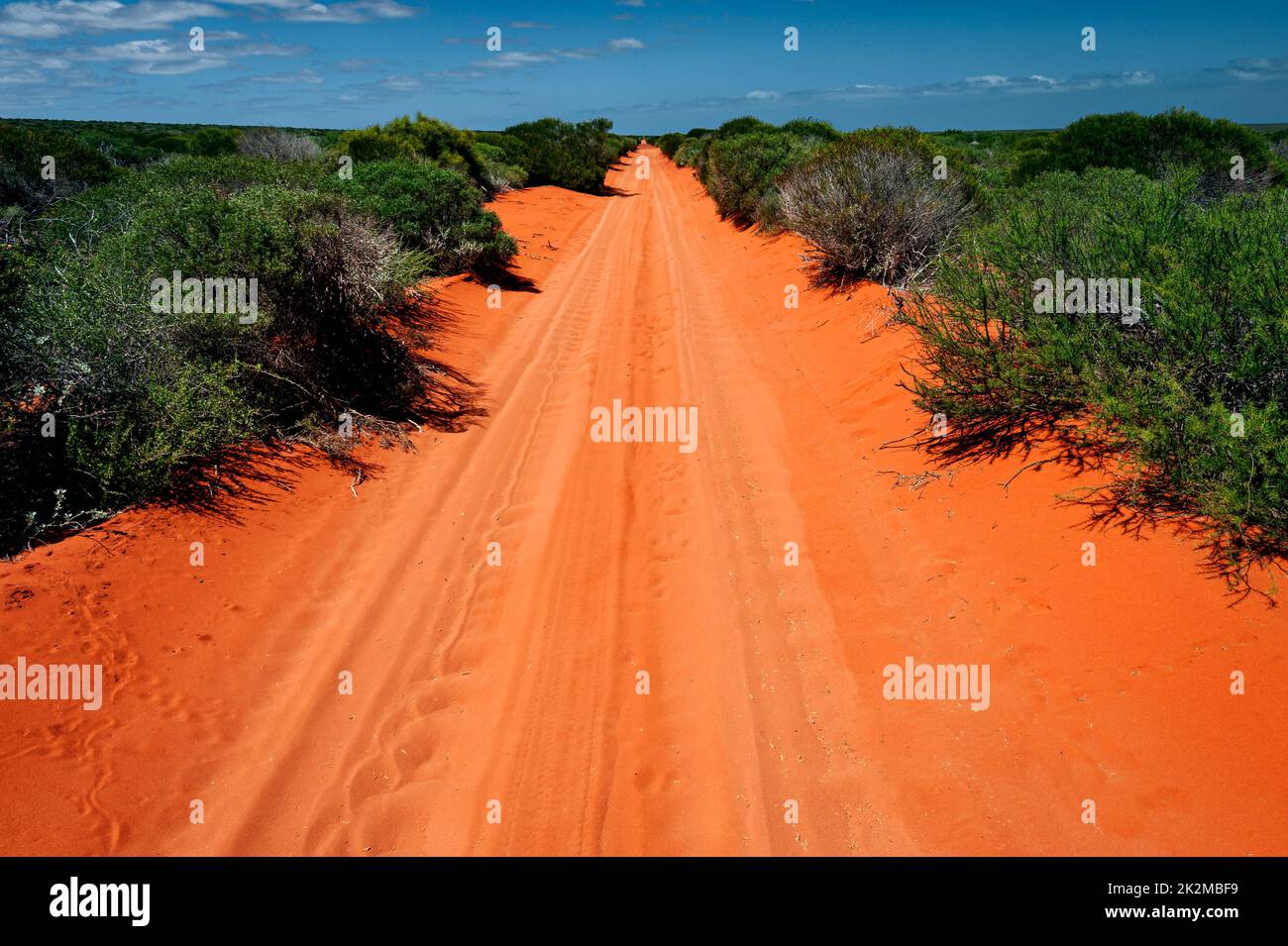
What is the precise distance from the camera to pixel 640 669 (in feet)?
15.7

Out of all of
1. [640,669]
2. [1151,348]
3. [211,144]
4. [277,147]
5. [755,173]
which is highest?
[211,144]

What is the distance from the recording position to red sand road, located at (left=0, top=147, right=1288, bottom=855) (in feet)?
12.0

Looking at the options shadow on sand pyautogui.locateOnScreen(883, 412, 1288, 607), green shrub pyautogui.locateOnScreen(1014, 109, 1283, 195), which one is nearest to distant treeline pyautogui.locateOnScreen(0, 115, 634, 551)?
shadow on sand pyautogui.locateOnScreen(883, 412, 1288, 607)

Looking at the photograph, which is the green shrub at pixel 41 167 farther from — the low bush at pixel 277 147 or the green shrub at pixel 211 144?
the green shrub at pixel 211 144

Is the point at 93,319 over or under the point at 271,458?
over

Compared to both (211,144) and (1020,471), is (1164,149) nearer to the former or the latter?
(1020,471)

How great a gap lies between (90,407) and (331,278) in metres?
3.03

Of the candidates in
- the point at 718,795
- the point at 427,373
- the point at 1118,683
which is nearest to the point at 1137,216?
the point at 1118,683

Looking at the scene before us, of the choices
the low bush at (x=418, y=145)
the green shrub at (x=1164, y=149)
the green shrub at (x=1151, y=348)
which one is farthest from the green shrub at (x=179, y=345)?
the green shrub at (x=1164, y=149)

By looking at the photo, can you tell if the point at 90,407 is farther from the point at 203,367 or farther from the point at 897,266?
the point at 897,266

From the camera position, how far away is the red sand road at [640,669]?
364 centimetres

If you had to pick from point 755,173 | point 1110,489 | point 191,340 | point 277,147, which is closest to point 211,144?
point 277,147
